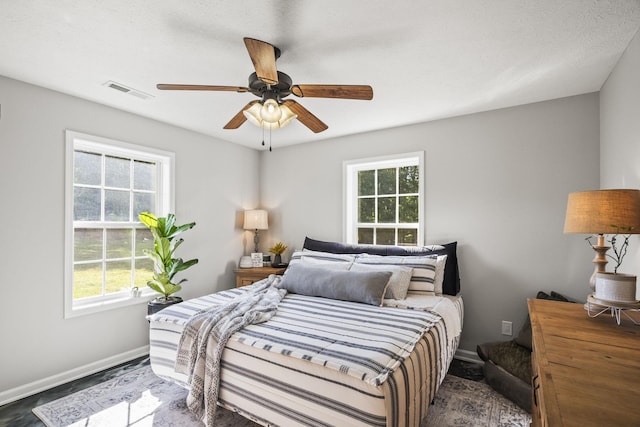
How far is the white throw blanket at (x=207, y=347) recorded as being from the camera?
194 cm

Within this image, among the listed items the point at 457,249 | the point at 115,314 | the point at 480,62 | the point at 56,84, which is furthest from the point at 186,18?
the point at 457,249

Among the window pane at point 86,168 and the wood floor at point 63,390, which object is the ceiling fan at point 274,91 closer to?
the window pane at point 86,168

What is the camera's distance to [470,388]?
2.59m

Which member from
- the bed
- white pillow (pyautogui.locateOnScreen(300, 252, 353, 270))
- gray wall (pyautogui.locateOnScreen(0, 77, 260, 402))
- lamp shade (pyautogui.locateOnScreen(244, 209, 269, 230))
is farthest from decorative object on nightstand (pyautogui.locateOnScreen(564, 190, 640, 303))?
gray wall (pyautogui.locateOnScreen(0, 77, 260, 402))

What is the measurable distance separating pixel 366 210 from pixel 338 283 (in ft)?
4.83

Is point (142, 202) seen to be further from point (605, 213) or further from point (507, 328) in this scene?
point (507, 328)

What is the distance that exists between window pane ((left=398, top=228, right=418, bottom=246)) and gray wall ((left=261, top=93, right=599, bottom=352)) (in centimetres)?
23

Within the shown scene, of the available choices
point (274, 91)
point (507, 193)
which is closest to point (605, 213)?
point (507, 193)

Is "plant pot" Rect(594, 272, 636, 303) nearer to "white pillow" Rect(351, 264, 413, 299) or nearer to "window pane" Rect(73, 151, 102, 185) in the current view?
"white pillow" Rect(351, 264, 413, 299)

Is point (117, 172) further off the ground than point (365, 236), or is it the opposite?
point (117, 172)

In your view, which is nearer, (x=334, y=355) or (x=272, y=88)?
(x=334, y=355)

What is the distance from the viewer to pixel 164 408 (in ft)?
7.55

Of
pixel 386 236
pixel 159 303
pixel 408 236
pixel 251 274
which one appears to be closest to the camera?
pixel 159 303

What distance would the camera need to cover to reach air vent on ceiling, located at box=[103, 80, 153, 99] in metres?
2.56
